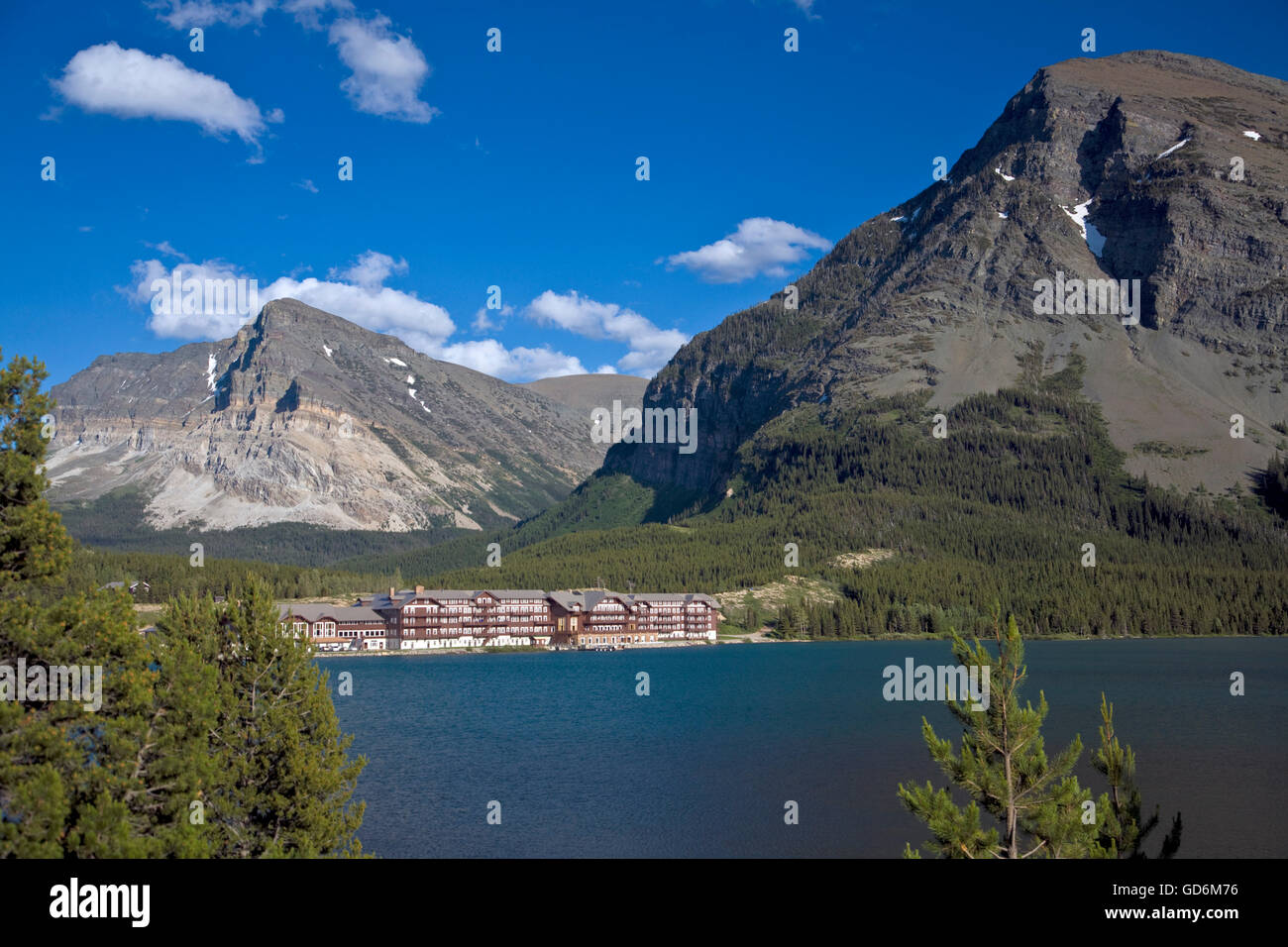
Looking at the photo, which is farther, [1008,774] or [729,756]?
[729,756]

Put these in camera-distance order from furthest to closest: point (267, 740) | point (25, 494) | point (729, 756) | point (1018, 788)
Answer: point (729, 756) → point (267, 740) → point (1018, 788) → point (25, 494)

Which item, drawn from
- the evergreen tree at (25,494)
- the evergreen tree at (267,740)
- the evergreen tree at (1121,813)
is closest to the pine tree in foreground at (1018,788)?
the evergreen tree at (1121,813)

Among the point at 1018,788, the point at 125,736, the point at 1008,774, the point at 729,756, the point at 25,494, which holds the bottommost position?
the point at 729,756

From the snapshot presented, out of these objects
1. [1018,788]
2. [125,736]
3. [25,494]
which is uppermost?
[25,494]

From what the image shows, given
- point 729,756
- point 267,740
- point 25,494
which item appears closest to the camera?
point 25,494

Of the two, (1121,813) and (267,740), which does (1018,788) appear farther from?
(267,740)

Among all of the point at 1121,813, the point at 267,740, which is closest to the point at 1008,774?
the point at 1121,813

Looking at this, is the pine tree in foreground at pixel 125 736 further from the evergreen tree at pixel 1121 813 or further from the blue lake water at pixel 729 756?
the evergreen tree at pixel 1121 813

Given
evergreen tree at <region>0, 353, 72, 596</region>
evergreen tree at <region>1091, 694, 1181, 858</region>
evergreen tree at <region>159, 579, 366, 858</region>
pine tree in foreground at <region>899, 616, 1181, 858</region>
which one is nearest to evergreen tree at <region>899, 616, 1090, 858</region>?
pine tree in foreground at <region>899, 616, 1181, 858</region>

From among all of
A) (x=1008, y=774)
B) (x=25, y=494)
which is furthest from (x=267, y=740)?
(x=1008, y=774)

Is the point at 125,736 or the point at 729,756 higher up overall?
the point at 125,736
